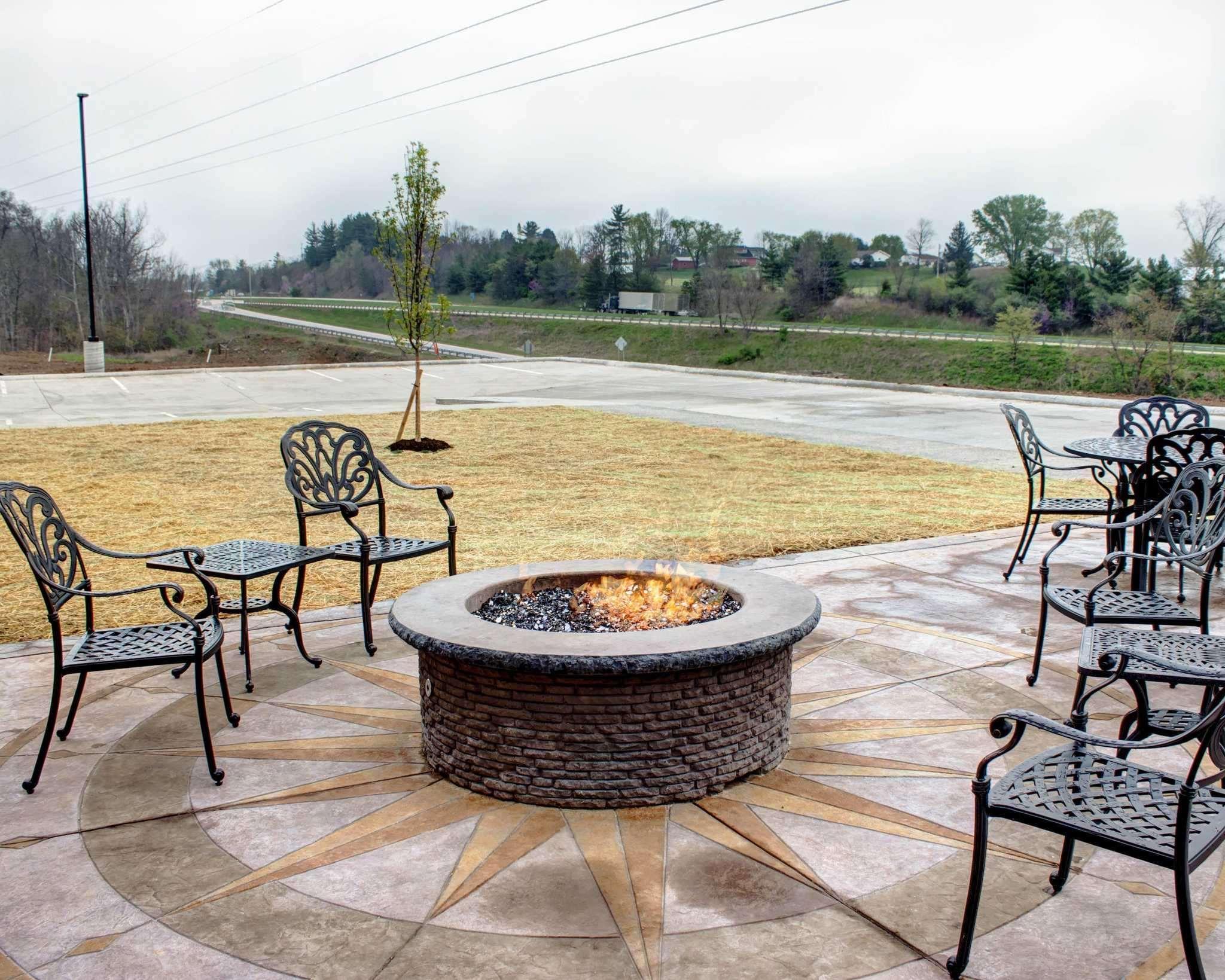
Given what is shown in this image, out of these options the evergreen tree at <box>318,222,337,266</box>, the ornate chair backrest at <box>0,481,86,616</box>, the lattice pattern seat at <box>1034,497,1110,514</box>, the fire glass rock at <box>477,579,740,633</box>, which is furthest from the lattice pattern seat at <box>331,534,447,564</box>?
the evergreen tree at <box>318,222,337,266</box>

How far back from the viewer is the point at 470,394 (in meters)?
24.6

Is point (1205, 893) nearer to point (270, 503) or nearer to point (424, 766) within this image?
point (424, 766)

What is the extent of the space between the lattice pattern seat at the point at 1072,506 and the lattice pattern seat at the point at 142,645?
16.9ft

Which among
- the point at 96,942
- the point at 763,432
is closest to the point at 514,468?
the point at 763,432

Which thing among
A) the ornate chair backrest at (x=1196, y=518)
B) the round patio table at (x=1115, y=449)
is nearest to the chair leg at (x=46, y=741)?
the ornate chair backrest at (x=1196, y=518)

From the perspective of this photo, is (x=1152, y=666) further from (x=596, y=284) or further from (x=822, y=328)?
(x=596, y=284)

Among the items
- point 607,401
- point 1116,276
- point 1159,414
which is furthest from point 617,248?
point 1159,414

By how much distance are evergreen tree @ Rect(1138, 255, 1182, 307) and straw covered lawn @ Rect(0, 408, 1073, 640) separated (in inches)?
1250

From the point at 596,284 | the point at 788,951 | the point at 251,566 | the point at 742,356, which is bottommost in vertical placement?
the point at 788,951

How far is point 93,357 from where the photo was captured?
103ft

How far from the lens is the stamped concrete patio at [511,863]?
9.08 ft

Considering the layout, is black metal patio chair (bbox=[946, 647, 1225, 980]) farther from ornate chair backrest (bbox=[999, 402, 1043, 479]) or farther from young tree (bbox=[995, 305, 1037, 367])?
young tree (bbox=[995, 305, 1037, 367])

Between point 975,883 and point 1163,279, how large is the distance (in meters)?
45.3

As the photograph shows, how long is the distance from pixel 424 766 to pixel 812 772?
4.73 feet
